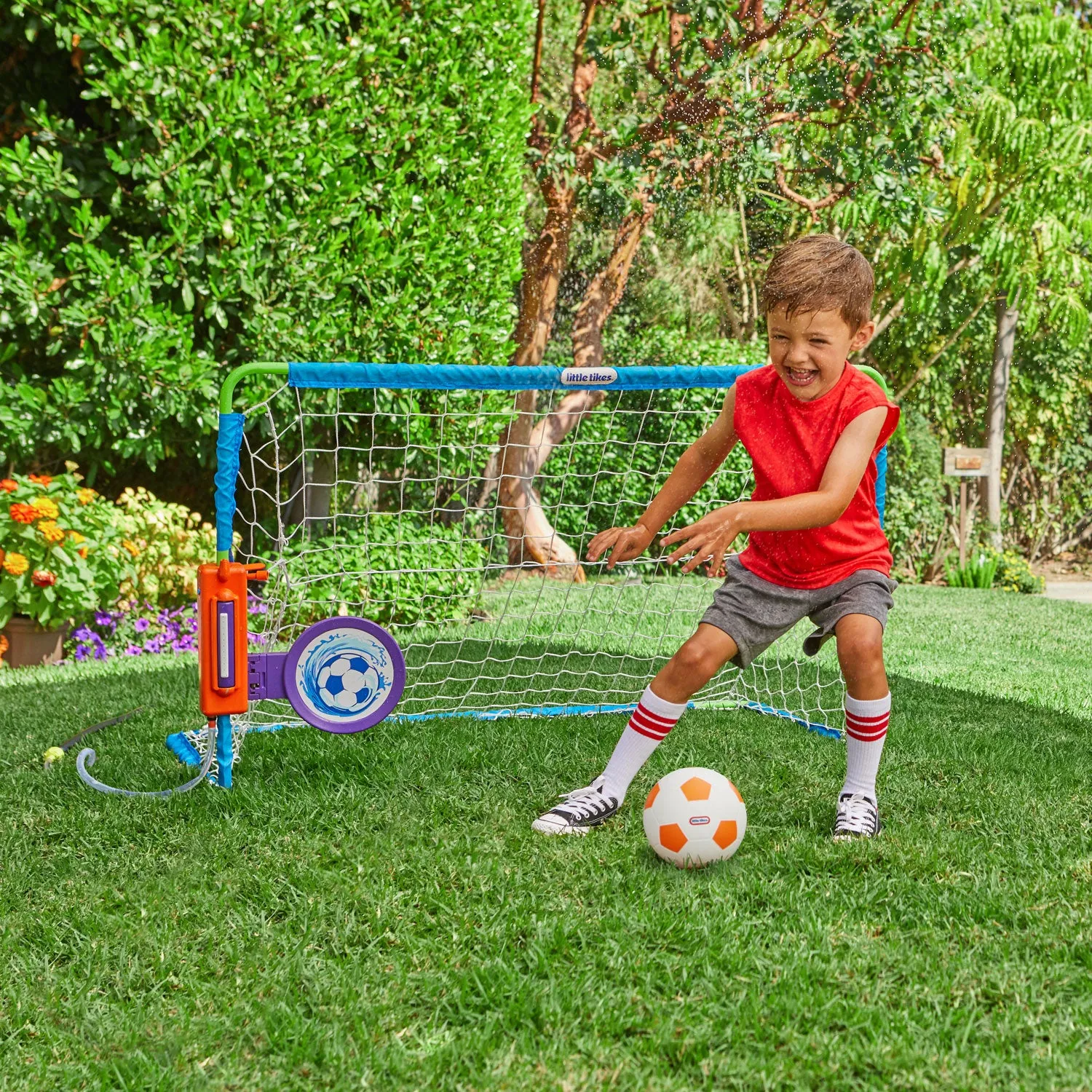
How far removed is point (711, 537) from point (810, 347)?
743 millimetres

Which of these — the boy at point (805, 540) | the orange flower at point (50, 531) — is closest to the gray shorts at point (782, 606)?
the boy at point (805, 540)

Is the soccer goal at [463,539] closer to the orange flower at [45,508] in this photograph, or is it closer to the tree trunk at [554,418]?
the tree trunk at [554,418]

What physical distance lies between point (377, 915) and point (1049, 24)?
29.2ft

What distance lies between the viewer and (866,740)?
300 cm

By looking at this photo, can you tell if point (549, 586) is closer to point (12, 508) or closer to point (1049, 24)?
point (12, 508)

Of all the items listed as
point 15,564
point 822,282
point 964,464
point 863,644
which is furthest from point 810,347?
point 964,464

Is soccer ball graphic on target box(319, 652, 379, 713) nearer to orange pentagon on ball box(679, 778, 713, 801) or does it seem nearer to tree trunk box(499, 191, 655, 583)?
orange pentagon on ball box(679, 778, 713, 801)

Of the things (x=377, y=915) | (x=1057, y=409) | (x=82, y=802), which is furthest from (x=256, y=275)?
→ (x=1057, y=409)

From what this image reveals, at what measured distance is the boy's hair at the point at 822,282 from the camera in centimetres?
275

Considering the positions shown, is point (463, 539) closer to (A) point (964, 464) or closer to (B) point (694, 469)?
(B) point (694, 469)

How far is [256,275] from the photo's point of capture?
561cm

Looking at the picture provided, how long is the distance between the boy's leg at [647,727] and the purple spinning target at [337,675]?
2.70 ft

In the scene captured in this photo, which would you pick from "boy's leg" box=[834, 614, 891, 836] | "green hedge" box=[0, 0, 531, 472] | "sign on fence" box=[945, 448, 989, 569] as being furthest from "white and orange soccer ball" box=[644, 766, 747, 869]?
"sign on fence" box=[945, 448, 989, 569]

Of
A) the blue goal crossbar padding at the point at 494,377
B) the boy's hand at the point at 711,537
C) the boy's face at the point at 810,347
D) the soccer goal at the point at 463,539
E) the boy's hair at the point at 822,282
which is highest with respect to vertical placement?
the boy's hair at the point at 822,282
